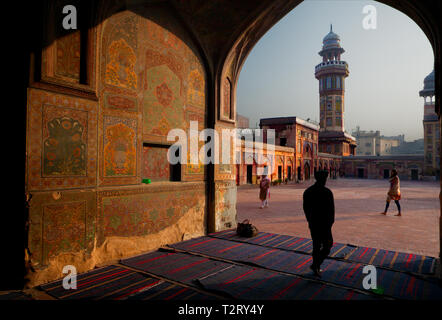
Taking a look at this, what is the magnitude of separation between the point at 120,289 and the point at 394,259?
14.6 feet

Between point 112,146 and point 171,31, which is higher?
point 171,31

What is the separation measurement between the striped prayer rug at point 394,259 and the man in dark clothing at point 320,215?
120cm

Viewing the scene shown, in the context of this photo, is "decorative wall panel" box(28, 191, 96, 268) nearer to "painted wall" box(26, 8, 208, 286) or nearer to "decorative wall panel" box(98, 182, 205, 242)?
"painted wall" box(26, 8, 208, 286)

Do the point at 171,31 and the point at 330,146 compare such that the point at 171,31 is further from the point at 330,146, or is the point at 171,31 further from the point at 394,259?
the point at 330,146

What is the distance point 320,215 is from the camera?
3926 millimetres

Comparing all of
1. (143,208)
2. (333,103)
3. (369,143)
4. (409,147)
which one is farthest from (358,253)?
(409,147)

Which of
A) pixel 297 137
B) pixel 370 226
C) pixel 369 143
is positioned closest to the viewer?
pixel 370 226

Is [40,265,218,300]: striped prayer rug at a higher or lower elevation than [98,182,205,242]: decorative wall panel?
lower

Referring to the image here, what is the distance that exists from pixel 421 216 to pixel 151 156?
8907mm

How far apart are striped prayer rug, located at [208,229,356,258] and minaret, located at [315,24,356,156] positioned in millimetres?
41394

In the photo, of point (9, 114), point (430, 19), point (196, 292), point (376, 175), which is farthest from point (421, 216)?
point (376, 175)

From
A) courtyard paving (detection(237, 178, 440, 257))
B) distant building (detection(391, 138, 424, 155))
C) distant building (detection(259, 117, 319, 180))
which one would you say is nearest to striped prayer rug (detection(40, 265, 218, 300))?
courtyard paving (detection(237, 178, 440, 257))

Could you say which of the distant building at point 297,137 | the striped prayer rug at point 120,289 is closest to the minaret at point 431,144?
the distant building at point 297,137

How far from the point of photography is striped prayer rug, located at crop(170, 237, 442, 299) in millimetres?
3650
